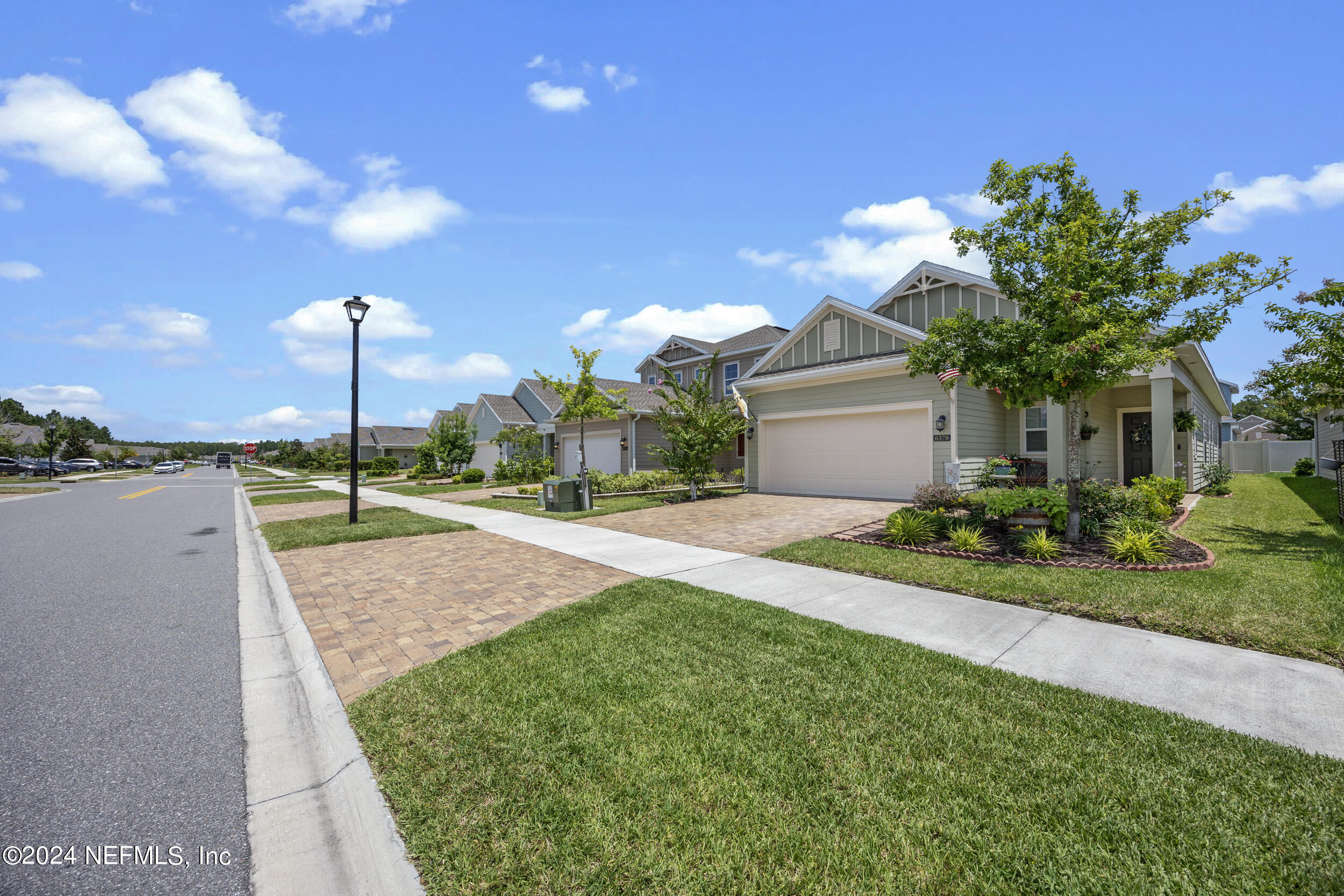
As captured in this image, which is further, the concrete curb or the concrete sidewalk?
the concrete sidewalk

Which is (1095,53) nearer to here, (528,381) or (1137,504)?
(1137,504)

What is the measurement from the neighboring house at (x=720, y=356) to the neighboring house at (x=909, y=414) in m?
7.53

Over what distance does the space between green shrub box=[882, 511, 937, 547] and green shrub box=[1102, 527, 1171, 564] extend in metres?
2.17

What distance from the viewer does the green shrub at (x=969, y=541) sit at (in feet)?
24.9

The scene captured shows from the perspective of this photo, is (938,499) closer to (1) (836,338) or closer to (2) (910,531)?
(2) (910,531)

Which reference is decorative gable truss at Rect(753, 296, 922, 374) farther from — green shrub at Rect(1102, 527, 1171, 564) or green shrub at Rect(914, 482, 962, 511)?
green shrub at Rect(1102, 527, 1171, 564)

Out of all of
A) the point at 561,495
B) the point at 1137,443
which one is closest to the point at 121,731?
the point at 561,495

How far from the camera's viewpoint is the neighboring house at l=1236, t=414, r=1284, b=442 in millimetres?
41531

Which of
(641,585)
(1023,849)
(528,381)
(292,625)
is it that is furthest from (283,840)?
(528,381)

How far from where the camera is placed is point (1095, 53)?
856 cm

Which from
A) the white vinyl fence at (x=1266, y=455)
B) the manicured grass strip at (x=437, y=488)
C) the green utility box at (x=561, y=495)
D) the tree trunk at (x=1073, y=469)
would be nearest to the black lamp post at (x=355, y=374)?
the green utility box at (x=561, y=495)

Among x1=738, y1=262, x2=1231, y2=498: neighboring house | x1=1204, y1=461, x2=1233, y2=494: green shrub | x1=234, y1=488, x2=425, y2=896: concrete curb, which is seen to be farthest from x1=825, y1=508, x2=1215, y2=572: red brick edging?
x1=1204, y1=461, x2=1233, y2=494: green shrub

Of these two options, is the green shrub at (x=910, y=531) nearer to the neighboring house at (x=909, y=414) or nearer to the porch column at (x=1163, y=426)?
the neighboring house at (x=909, y=414)

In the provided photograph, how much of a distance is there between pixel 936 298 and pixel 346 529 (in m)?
16.4
